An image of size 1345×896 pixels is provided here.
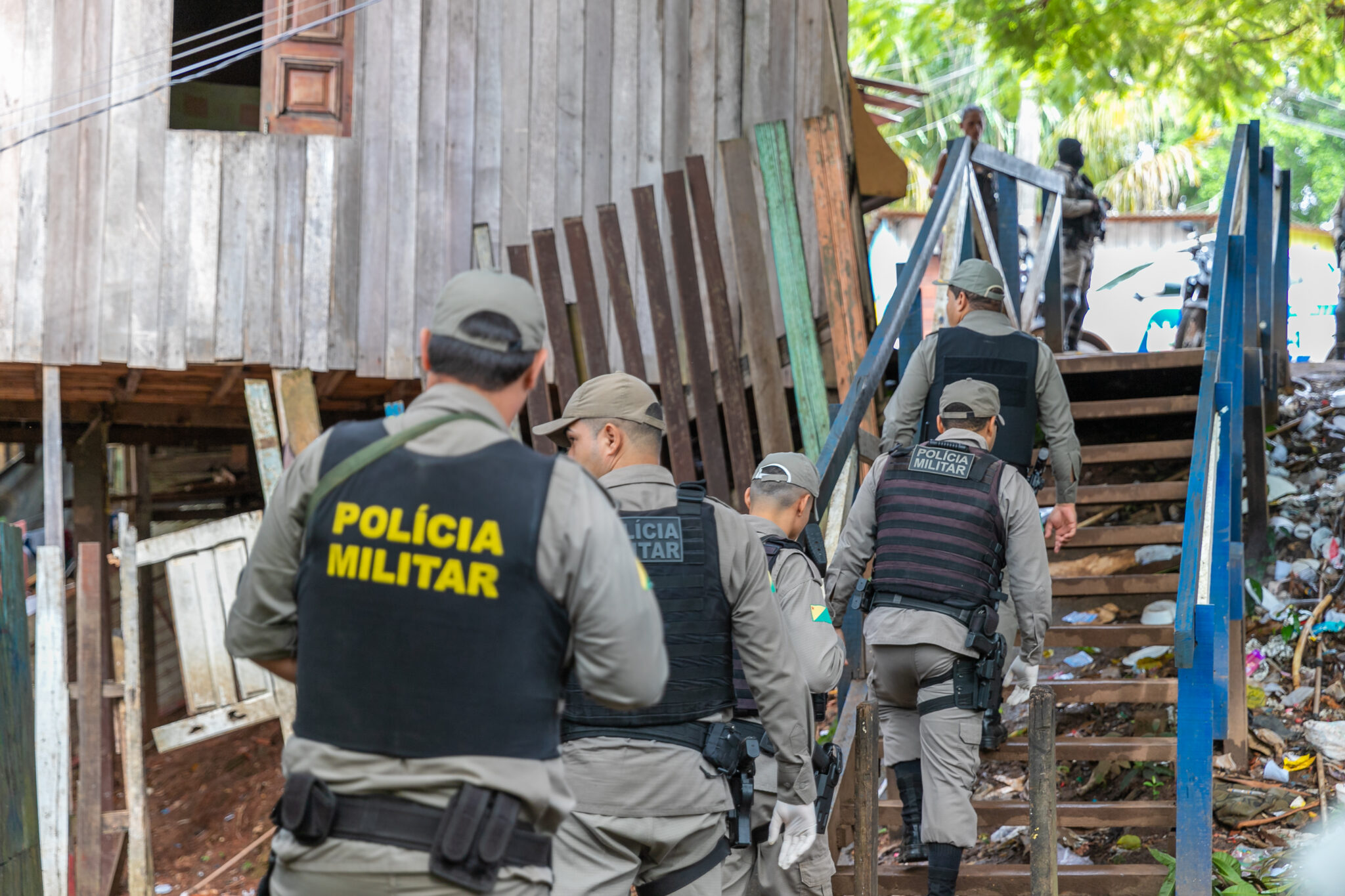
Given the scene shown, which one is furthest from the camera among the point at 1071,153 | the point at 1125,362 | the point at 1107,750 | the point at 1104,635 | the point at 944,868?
the point at 1071,153

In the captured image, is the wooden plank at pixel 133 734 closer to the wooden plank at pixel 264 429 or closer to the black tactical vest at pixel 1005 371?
the wooden plank at pixel 264 429

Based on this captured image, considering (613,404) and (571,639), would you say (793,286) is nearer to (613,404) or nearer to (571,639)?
(613,404)

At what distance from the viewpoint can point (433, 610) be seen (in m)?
2.12

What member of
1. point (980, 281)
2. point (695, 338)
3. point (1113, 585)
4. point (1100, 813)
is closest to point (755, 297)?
point (695, 338)

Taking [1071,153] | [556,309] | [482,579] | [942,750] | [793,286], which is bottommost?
[942,750]

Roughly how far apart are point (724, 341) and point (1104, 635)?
2404 millimetres

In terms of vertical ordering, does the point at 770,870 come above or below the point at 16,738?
below

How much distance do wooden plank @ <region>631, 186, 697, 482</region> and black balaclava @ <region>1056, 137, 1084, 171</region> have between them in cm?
469

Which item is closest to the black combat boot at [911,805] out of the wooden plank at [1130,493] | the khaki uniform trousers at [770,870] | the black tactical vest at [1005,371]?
the khaki uniform trousers at [770,870]

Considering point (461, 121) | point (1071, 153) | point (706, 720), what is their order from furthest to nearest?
point (1071, 153)
point (461, 121)
point (706, 720)

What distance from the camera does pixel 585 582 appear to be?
2.14 metres

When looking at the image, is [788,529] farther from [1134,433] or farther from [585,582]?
[1134,433]

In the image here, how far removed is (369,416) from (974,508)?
5547mm

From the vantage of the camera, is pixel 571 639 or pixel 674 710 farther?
pixel 674 710
